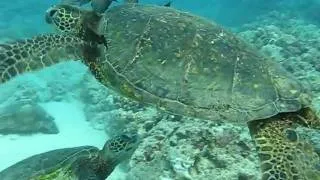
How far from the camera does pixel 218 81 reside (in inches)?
162

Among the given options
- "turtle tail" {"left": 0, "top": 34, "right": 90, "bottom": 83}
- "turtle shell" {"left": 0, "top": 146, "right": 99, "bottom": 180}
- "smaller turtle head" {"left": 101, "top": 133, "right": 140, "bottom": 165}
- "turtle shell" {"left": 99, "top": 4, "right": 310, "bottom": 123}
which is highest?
"turtle shell" {"left": 99, "top": 4, "right": 310, "bottom": 123}

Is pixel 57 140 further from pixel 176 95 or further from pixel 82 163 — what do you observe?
pixel 176 95

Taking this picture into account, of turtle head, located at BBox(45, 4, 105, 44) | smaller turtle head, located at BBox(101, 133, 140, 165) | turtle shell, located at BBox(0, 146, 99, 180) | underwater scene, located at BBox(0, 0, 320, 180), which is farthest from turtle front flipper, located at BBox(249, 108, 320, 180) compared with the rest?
turtle head, located at BBox(45, 4, 105, 44)

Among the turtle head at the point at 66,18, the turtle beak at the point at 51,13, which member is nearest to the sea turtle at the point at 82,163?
the turtle head at the point at 66,18

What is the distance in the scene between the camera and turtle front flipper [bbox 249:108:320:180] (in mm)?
3646

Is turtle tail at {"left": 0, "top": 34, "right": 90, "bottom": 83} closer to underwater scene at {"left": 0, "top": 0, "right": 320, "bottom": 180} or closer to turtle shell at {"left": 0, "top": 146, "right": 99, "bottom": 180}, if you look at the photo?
underwater scene at {"left": 0, "top": 0, "right": 320, "bottom": 180}

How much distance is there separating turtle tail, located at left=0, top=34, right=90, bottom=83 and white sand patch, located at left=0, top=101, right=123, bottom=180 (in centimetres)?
364

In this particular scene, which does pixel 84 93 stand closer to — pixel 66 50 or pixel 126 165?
pixel 126 165

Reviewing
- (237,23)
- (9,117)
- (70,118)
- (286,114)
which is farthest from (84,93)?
(237,23)

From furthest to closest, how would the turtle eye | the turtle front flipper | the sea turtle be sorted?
the turtle eye → the sea turtle → the turtle front flipper

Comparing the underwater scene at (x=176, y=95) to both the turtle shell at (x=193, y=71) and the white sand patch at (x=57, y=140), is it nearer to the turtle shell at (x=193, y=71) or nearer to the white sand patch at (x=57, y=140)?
the turtle shell at (x=193, y=71)

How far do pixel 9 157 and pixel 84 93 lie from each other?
3.25 metres

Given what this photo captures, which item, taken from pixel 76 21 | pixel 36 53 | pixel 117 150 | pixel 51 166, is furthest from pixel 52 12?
pixel 117 150

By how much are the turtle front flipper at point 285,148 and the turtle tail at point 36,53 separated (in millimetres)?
2518
